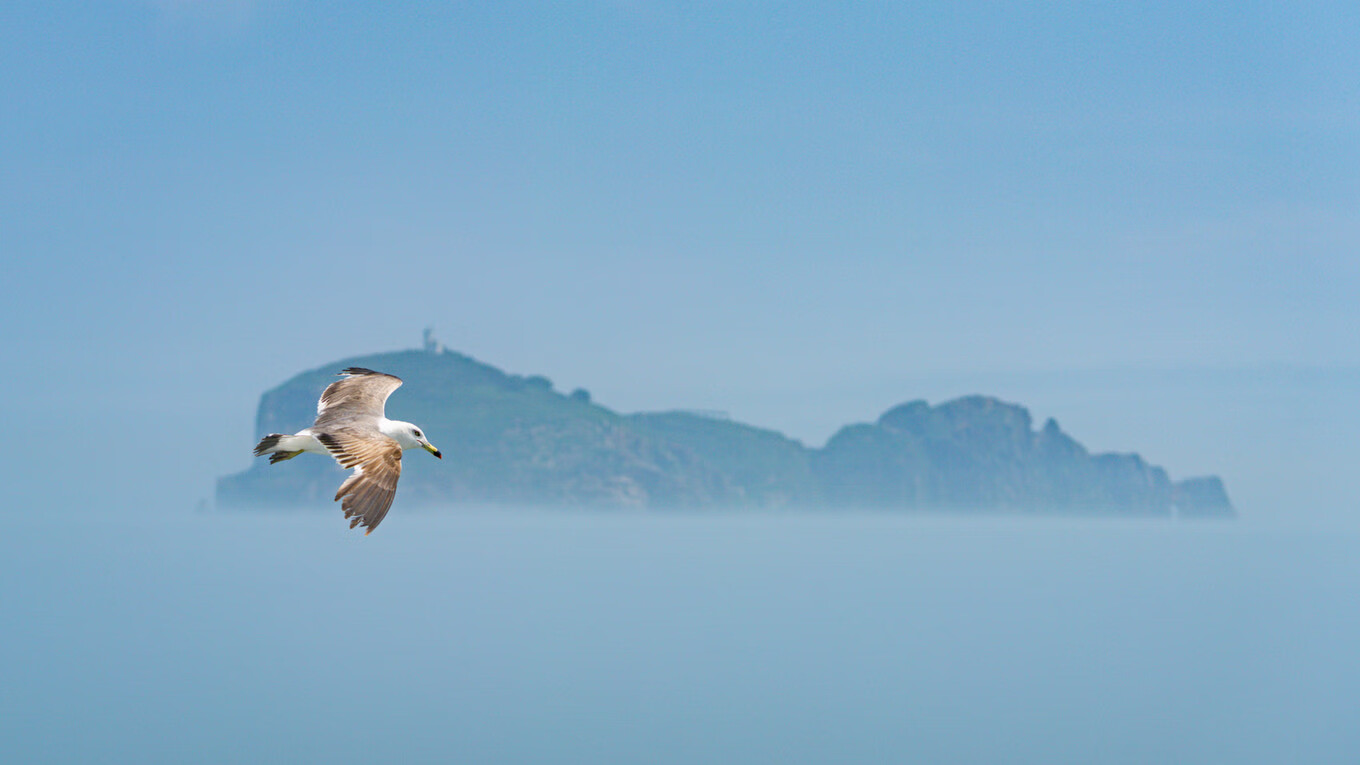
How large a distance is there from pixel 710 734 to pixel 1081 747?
952 inches

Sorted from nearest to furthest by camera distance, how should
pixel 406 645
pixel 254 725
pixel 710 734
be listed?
pixel 710 734
pixel 254 725
pixel 406 645

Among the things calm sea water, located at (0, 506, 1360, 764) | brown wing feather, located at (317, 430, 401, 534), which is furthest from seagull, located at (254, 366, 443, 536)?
calm sea water, located at (0, 506, 1360, 764)

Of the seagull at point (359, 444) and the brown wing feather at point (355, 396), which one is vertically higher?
the brown wing feather at point (355, 396)

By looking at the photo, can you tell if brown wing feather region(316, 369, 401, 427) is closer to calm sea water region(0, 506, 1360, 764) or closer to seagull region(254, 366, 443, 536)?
seagull region(254, 366, 443, 536)

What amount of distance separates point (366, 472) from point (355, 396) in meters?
5.50

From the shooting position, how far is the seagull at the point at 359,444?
1756 centimetres

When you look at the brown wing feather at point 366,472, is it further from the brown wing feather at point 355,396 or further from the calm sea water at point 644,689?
the calm sea water at point 644,689

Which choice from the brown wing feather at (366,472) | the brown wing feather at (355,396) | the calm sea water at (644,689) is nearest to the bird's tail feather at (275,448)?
the brown wing feather at (366,472)

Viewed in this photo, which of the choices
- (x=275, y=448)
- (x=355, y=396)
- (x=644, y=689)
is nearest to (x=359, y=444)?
(x=275, y=448)

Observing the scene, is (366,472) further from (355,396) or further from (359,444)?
(355,396)

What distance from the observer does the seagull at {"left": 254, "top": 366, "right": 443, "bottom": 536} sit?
691 inches

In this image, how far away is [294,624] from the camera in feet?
525

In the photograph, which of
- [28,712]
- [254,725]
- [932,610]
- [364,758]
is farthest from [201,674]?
[932,610]

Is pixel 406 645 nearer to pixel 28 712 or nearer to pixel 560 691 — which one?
pixel 560 691
